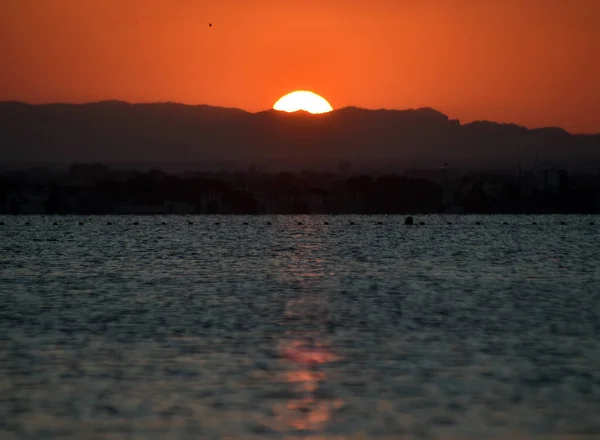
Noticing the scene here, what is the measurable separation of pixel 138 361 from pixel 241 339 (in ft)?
18.4

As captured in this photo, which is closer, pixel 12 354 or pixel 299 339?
pixel 12 354

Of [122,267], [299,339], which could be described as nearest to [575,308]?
[299,339]

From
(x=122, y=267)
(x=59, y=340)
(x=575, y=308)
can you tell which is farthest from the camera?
(x=122, y=267)

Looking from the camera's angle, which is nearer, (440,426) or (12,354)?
(440,426)

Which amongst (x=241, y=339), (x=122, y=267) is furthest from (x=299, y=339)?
(x=122, y=267)

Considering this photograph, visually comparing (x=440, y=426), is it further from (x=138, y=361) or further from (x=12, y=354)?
(x=12, y=354)

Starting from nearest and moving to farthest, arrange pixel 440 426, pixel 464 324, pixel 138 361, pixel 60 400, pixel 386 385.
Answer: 1. pixel 440 426
2. pixel 60 400
3. pixel 386 385
4. pixel 138 361
5. pixel 464 324

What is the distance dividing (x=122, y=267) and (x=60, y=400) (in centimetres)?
5522

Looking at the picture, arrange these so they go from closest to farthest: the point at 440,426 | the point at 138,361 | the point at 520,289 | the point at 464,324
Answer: the point at 440,426 → the point at 138,361 → the point at 464,324 → the point at 520,289

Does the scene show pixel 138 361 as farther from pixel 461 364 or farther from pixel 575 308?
pixel 575 308

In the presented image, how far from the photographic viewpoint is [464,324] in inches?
1544

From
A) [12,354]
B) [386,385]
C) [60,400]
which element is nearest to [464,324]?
[386,385]

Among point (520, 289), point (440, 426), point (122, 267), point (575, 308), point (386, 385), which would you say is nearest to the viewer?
point (440, 426)

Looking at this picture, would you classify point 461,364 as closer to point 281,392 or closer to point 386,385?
point 386,385
